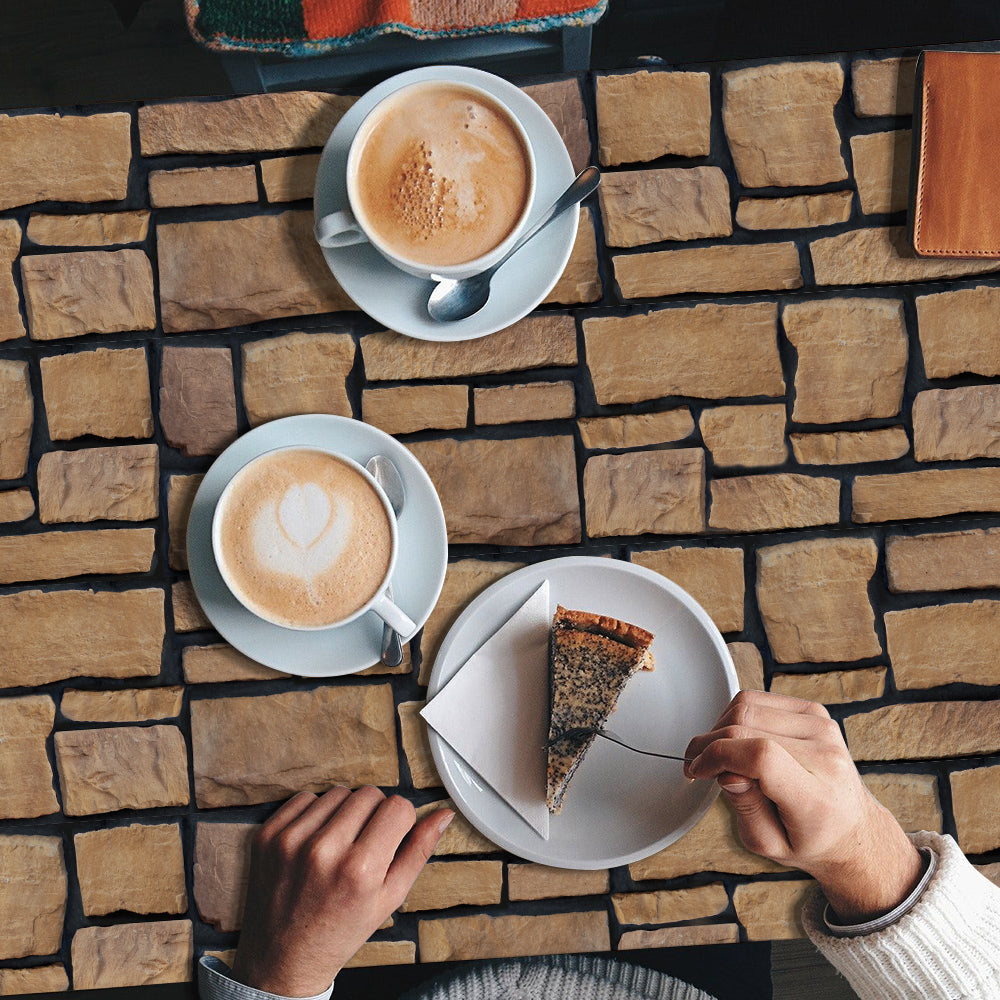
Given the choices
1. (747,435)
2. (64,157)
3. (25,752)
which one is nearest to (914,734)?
(747,435)

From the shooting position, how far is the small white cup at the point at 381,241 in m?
0.78

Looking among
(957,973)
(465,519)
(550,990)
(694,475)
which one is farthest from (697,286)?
(550,990)

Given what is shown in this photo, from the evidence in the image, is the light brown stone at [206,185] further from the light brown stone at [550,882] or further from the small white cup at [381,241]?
the light brown stone at [550,882]

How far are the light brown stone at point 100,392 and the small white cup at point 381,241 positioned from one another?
248 millimetres

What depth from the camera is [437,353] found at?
0.88 meters

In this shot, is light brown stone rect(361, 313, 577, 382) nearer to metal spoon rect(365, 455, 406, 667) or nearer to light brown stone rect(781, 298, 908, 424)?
metal spoon rect(365, 455, 406, 667)

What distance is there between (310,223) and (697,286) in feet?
1.29

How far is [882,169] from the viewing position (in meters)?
0.88

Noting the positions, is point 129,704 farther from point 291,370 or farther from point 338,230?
point 338,230

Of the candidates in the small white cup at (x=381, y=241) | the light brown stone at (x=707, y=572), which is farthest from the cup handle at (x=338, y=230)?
the light brown stone at (x=707, y=572)

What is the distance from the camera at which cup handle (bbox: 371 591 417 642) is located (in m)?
0.79

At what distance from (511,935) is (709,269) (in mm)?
709

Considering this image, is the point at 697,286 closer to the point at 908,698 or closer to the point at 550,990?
the point at 908,698

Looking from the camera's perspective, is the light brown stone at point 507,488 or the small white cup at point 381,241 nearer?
the small white cup at point 381,241
